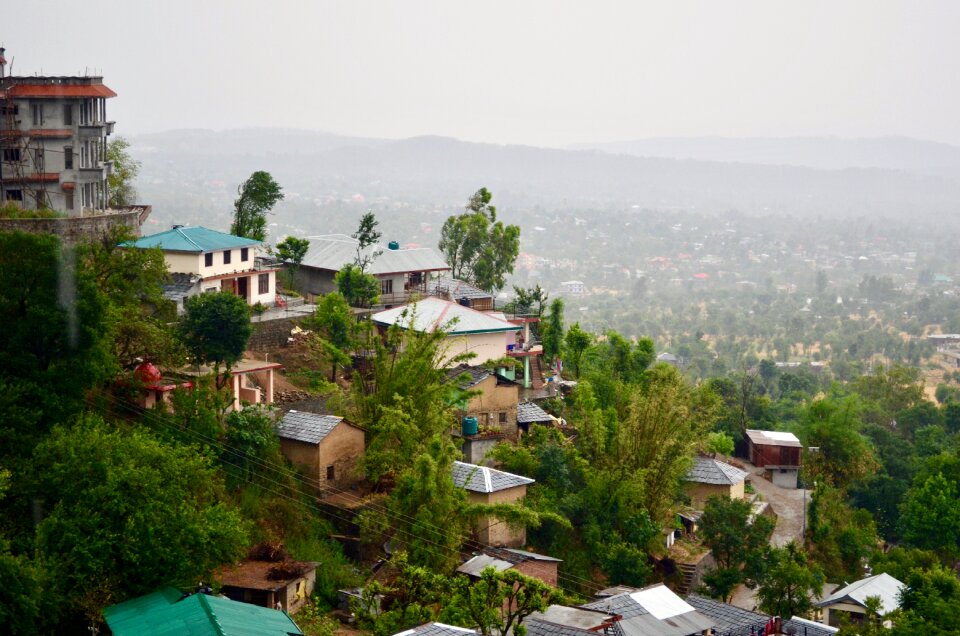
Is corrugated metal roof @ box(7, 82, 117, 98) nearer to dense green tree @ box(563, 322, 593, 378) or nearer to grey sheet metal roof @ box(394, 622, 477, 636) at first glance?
dense green tree @ box(563, 322, 593, 378)

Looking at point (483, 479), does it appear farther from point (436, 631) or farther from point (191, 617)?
point (191, 617)

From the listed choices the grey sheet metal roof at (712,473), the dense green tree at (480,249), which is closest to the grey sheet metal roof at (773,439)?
the grey sheet metal roof at (712,473)

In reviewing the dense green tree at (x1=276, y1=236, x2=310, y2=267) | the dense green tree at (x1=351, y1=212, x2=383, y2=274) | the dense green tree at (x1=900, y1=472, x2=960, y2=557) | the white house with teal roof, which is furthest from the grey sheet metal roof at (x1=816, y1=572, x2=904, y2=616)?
the dense green tree at (x1=276, y1=236, x2=310, y2=267)

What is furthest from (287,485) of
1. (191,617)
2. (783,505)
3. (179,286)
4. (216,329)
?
(783,505)

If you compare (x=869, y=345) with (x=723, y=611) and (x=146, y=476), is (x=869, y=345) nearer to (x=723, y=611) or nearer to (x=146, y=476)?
(x=723, y=611)

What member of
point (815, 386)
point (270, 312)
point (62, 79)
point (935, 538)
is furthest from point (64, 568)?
point (815, 386)
